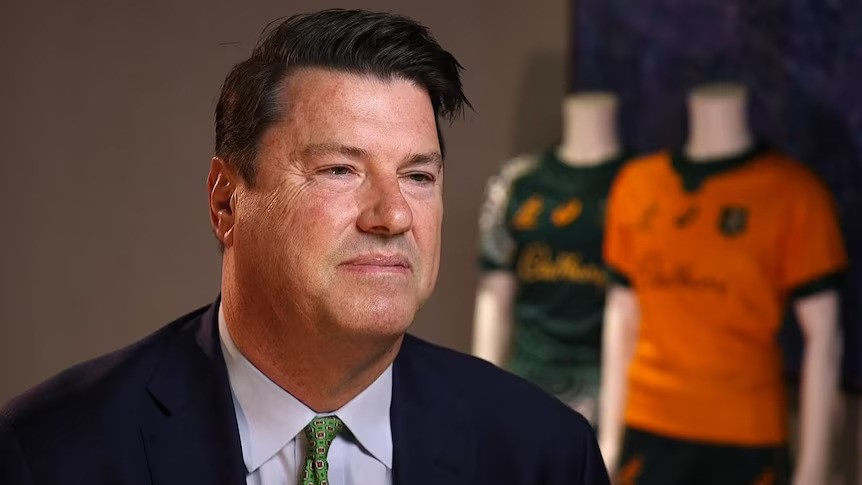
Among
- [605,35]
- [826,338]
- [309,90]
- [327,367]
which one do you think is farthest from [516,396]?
[605,35]

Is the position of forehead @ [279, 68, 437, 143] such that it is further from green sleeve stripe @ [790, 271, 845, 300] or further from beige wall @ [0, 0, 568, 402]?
beige wall @ [0, 0, 568, 402]

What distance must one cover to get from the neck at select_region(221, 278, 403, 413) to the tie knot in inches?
0.5

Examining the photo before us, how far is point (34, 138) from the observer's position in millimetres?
3096

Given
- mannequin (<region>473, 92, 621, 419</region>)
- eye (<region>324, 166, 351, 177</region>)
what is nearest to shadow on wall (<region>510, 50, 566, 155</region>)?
mannequin (<region>473, 92, 621, 419</region>)

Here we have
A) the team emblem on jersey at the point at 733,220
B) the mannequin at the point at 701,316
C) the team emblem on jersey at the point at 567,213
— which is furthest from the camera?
the team emblem on jersey at the point at 567,213

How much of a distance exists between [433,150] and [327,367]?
0.24 m

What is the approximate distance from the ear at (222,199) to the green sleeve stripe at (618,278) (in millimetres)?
1811

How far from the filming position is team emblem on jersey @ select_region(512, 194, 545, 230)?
3184 millimetres

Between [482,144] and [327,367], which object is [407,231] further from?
[482,144]

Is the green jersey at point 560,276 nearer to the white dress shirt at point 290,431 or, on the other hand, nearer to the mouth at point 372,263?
the white dress shirt at point 290,431

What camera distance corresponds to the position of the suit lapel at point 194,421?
1261mm

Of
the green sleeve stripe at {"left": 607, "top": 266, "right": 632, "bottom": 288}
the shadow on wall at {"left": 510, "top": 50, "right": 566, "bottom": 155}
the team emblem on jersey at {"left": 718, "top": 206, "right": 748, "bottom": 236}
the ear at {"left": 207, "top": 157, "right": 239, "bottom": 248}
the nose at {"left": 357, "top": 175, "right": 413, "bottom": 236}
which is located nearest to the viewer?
the nose at {"left": 357, "top": 175, "right": 413, "bottom": 236}

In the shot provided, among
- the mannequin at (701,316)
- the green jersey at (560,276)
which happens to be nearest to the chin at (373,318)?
the mannequin at (701,316)

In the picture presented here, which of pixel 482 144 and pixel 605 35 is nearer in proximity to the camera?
pixel 605 35
